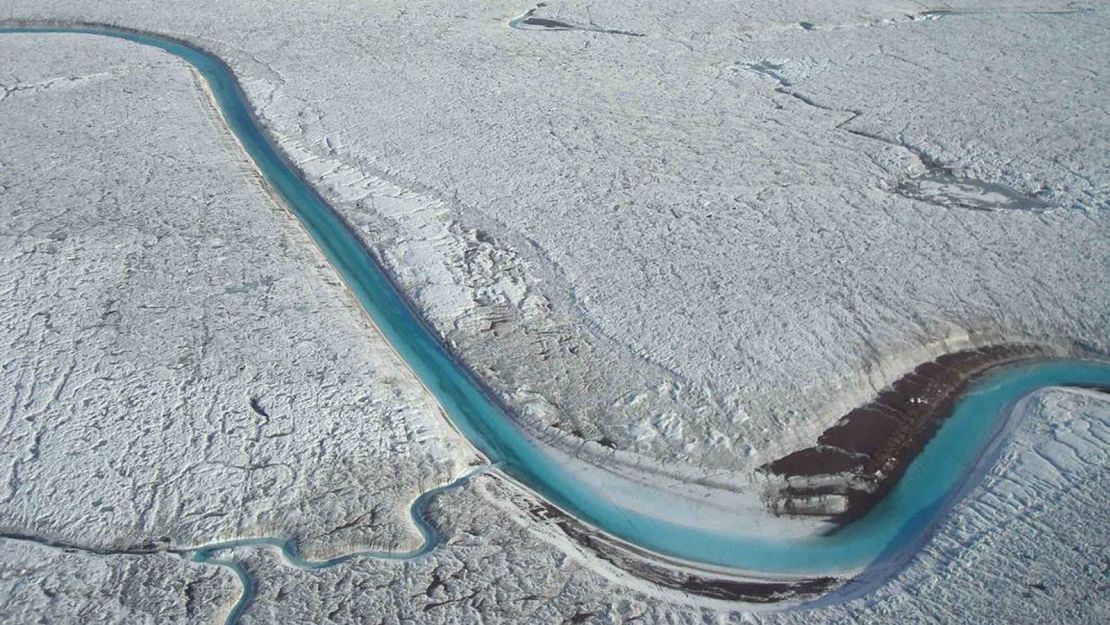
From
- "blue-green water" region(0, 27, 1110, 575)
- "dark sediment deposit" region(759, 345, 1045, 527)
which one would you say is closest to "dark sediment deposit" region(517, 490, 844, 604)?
"blue-green water" region(0, 27, 1110, 575)

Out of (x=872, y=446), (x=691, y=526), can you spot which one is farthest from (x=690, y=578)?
(x=872, y=446)

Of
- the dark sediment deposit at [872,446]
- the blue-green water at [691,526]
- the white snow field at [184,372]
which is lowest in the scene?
the blue-green water at [691,526]

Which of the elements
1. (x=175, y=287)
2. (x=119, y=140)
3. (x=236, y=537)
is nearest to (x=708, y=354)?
(x=236, y=537)

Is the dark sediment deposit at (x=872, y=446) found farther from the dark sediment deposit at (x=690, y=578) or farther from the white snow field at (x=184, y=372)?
the white snow field at (x=184, y=372)

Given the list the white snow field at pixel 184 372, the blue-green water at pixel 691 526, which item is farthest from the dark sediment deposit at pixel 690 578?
the white snow field at pixel 184 372

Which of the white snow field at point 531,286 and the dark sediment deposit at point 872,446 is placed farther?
the dark sediment deposit at point 872,446

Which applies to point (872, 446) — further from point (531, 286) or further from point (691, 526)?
point (531, 286)
